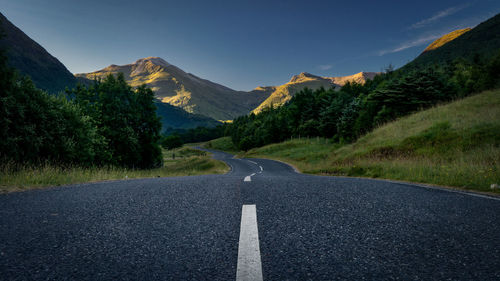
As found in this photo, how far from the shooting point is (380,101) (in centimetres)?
2953

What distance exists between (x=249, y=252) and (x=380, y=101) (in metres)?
32.9

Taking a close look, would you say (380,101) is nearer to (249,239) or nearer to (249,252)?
(249,239)

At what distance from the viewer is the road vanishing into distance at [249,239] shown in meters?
1.65

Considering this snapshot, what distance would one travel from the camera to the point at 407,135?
15047 millimetres

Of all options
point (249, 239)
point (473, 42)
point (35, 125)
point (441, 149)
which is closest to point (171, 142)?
point (35, 125)

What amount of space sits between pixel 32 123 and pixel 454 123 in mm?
25117

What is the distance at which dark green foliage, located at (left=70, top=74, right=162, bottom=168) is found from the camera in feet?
77.9

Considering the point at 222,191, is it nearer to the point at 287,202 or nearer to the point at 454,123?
the point at 287,202

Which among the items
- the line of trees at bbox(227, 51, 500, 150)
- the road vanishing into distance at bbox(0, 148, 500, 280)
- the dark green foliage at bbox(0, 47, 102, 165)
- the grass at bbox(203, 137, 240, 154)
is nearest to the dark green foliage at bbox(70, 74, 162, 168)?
→ the dark green foliage at bbox(0, 47, 102, 165)

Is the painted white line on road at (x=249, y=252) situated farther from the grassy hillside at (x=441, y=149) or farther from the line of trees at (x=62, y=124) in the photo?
the line of trees at (x=62, y=124)

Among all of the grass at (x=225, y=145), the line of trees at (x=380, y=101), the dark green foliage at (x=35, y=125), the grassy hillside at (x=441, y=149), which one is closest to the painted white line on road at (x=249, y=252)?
the grassy hillside at (x=441, y=149)

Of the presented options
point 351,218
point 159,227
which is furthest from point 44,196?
point 351,218

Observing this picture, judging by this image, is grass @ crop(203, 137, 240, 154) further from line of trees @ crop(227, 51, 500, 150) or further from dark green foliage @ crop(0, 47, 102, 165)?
dark green foliage @ crop(0, 47, 102, 165)

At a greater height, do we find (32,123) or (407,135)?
(32,123)
